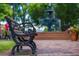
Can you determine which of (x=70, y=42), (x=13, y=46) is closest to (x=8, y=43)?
(x=13, y=46)

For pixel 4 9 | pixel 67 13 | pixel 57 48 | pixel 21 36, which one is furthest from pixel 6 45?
pixel 67 13

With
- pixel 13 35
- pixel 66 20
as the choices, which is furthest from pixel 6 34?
pixel 66 20

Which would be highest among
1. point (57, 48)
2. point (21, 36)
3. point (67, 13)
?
point (67, 13)

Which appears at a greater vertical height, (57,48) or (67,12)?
(67,12)

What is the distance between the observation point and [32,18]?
25.5ft

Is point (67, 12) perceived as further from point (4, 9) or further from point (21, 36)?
point (4, 9)

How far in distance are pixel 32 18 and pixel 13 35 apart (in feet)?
0.82

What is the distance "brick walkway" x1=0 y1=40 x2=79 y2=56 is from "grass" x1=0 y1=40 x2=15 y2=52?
0.19ft

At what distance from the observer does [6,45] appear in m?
7.74

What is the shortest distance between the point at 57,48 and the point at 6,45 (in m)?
0.50

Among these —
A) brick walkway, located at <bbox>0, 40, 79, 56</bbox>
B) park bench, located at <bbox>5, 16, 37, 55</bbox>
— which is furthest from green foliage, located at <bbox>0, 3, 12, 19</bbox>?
brick walkway, located at <bbox>0, 40, 79, 56</bbox>

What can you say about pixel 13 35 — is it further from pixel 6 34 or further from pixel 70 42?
pixel 70 42

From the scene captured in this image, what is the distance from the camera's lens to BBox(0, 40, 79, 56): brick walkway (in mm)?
7742

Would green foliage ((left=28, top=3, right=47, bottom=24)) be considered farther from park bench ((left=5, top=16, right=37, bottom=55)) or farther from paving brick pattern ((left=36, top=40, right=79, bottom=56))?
paving brick pattern ((left=36, top=40, right=79, bottom=56))
